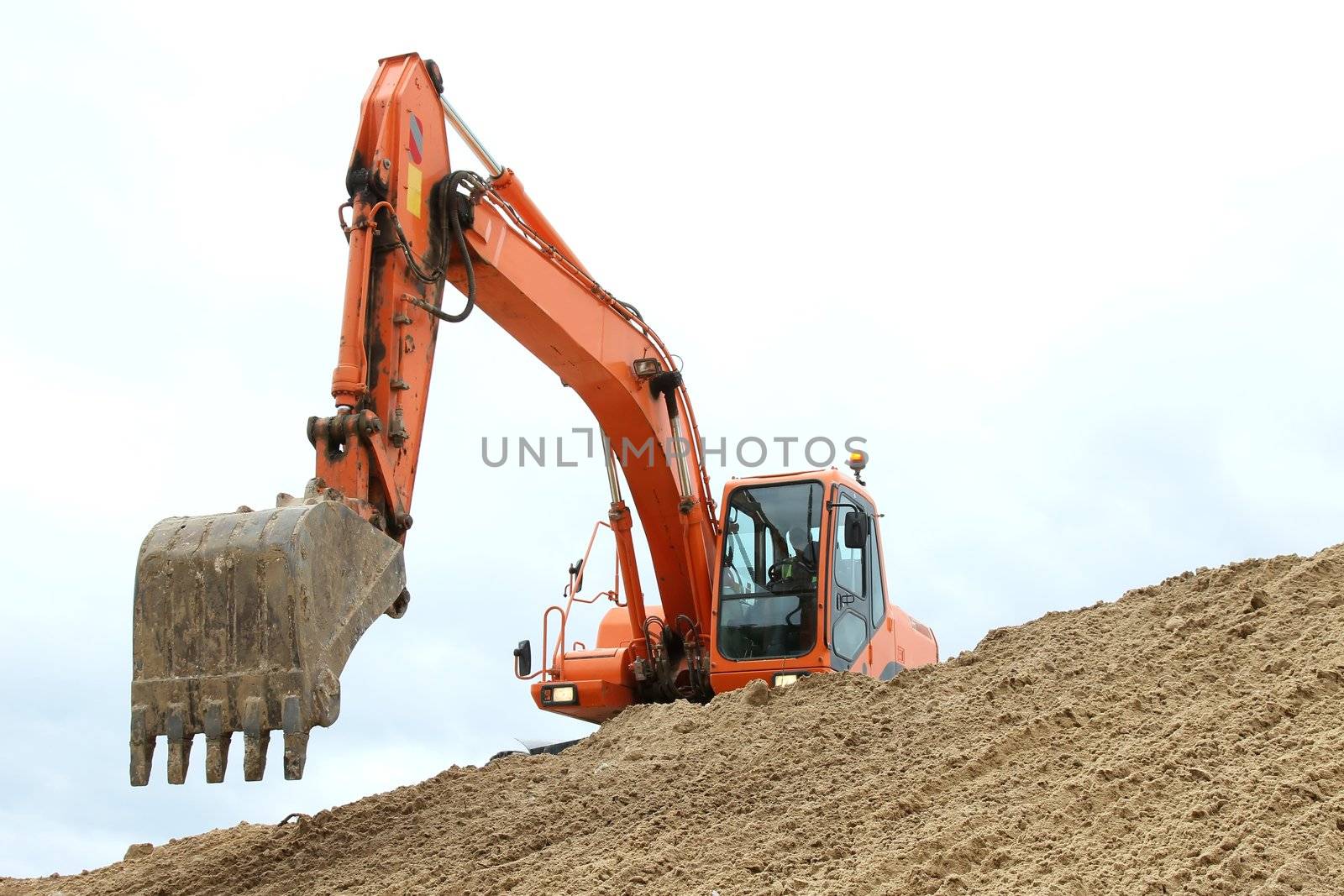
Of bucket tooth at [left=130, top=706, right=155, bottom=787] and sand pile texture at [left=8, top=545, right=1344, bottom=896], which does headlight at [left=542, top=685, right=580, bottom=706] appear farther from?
bucket tooth at [left=130, top=706, right=155, bottom=787]

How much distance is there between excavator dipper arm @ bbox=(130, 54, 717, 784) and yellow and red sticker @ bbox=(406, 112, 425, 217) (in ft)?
0.04

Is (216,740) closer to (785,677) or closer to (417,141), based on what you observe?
(417,141)

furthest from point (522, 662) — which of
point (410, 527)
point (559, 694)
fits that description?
point (410, 527)

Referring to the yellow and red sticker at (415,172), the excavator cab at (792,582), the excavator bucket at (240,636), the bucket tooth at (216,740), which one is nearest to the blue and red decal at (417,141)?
the yellow and red sticker at (415,172)

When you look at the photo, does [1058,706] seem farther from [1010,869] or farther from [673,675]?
[673,675]

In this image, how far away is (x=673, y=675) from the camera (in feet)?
28.1

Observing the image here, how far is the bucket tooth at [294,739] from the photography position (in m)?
4.90

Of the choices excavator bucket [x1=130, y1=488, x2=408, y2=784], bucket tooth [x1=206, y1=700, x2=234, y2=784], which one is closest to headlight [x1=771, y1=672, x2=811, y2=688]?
excavator bucket [x1=130, y1=488, x2=408, y2=784]

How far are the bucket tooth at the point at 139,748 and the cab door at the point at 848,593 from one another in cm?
381

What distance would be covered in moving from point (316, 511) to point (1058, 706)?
3047 millimetres

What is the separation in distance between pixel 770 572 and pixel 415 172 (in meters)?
3.09

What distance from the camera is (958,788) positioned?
16.4ft

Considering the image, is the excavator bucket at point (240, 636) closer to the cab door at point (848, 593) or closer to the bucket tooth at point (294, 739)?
the bucket tooth at point (294, 739)

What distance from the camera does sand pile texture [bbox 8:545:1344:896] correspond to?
4238 millimetres
